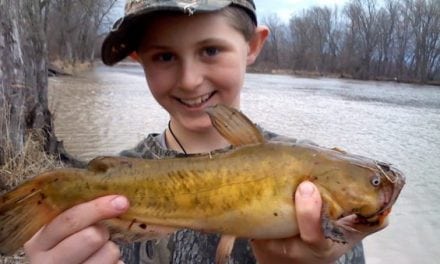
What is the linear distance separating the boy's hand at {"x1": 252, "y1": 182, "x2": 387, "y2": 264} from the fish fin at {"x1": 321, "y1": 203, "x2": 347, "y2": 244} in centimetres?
2

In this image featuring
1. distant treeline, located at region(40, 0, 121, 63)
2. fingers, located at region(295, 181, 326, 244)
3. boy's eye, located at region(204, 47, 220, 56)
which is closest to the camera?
fingers, located at region(295, 181, 326, 244)

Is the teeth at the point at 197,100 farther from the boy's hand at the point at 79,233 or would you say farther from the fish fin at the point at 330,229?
the fish fin at the point at 330,229

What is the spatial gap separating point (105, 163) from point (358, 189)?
2.90 ft

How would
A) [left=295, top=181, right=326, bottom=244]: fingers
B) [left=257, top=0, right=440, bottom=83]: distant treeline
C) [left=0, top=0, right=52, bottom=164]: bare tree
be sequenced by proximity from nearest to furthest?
[left=295, top=181, right=326, bottom=244]: fingers < [left=0, top=0, right=52, bottom=164]: bare tree < [left=257, top=0, right=440, bottom=83]: distant treeline

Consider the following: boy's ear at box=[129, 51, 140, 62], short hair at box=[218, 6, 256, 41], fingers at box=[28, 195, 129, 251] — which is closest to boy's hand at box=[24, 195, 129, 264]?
fingers at box=[28, 195, 129, 251]

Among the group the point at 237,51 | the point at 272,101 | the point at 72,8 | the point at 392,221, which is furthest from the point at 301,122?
the point at 72,8

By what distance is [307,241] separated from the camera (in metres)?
1.75

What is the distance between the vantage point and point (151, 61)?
8.38 ft

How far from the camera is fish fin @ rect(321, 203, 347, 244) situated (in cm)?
167

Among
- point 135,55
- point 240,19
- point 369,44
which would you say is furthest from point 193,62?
point 369,44

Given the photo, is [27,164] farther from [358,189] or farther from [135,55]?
[358,189]

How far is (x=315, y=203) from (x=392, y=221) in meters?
6.38

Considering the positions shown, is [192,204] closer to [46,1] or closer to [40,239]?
[40,239]

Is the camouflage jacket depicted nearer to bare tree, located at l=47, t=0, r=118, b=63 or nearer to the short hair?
the short hair
